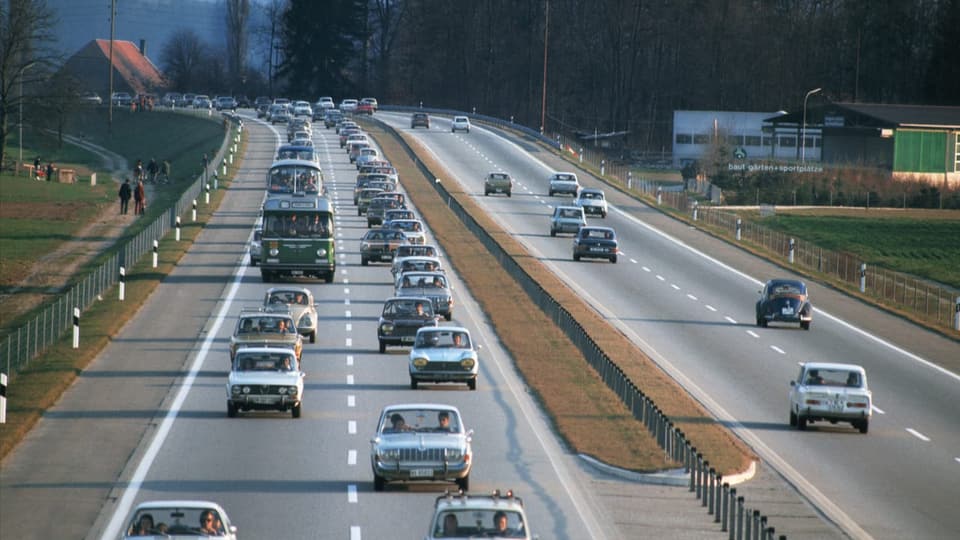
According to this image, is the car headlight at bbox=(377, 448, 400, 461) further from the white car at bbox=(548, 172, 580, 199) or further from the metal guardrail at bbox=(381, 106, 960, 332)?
the white car at bbox=(548, 172, 580, 199)

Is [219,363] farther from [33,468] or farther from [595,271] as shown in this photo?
[595,271]

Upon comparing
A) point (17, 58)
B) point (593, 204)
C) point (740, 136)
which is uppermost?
point (17, 58)

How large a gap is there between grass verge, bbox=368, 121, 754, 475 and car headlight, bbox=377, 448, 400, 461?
5137 mm

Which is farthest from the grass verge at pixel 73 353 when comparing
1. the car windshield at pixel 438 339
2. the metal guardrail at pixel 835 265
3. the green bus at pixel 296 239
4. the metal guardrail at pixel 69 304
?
the metal guardrail at pixel 835 265

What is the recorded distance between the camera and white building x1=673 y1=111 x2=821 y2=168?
132 m

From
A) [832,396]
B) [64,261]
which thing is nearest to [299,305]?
[832,396]

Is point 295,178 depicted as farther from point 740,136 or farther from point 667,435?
point 740,136

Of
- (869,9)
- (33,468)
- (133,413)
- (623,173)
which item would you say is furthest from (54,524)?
(869,9)

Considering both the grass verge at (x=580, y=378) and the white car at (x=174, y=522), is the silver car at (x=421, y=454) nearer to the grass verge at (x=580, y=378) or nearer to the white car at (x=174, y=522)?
the grass verge at (x=580, y=378)

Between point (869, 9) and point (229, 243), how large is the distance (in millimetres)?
105740

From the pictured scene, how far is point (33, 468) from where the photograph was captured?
27.3 meters

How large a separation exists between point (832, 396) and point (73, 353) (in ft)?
61.4

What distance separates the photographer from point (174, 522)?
18.8 metres

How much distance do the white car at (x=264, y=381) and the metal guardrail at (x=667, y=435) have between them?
7001 mm
